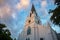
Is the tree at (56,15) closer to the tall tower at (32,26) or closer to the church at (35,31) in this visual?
the church at (35,31)

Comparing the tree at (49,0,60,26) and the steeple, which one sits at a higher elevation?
the steeple

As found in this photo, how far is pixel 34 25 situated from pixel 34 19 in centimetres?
313

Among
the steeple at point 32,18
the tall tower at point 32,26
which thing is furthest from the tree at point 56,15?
the steeple at point 32,18

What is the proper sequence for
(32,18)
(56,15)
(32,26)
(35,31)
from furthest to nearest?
1. (32,18)
2. (32,26)
3. (35,31)
4. (56,15)

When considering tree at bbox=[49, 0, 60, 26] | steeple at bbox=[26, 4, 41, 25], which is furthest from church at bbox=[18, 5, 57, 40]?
tree at bbox=[49, 0, 60, 26]

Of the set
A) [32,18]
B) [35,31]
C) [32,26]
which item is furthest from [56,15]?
[32,18]

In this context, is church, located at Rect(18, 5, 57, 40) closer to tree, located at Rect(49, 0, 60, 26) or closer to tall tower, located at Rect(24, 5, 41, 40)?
tall tower, located at Rect(24, 5, 41, 40)

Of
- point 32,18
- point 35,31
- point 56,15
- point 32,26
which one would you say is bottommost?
point 35,31

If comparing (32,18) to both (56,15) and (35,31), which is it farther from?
(56,15)

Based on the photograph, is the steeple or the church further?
the steeple

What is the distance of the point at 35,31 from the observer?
172ft

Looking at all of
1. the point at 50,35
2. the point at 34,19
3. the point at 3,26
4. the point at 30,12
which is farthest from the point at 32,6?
the point at 3,26

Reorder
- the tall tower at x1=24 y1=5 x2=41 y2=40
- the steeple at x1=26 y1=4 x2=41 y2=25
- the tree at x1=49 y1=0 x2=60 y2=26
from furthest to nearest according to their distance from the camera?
the steeple at x1=26 y1=4 x2=41 y2=25 → the tall tower at x1=24 y1=5 x2=41 y2=40 → the tree at x1=49 y1=0 x2=60 y2=26

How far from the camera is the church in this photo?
49812 millimetres
